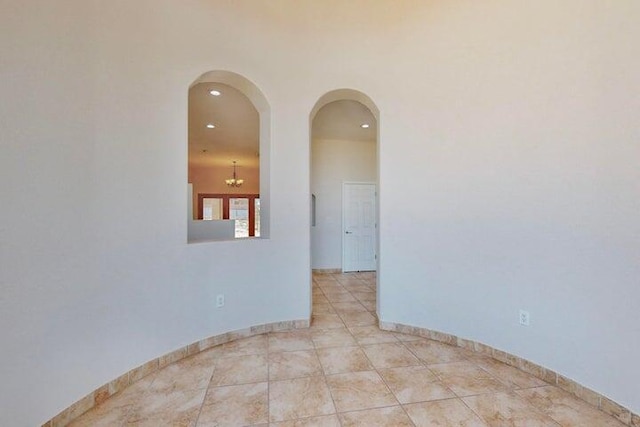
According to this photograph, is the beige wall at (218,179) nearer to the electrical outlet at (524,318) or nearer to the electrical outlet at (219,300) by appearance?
the electrical outlet at (219,300)

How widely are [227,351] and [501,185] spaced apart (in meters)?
2.86

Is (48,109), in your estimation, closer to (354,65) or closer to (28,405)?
(28,405)

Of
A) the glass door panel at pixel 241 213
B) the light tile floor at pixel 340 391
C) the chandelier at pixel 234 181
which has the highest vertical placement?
the chandelier at pixel 234 181

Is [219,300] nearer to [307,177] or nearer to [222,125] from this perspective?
[307,177]

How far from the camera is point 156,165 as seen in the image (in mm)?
2418

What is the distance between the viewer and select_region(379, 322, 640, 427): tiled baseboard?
6.06 feet

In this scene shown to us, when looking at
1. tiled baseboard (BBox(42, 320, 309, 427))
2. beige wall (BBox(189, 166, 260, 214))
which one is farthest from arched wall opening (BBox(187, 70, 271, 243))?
beige wall (BBox(189, 166, 260, 214))

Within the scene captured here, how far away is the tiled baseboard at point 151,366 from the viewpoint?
1837mm

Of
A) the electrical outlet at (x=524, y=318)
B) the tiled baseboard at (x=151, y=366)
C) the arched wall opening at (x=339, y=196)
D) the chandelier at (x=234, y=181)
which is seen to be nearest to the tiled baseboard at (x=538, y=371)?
the electrical outlet at (x=524, y=318)

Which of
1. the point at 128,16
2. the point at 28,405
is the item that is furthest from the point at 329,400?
the point at 128,16

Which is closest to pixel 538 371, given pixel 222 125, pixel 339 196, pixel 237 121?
pixel 339 196

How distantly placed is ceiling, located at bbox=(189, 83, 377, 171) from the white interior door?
3.64 feet

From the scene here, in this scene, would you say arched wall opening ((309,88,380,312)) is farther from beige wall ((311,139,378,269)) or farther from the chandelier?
the chandelier

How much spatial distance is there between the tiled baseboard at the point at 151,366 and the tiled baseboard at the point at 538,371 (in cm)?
120
